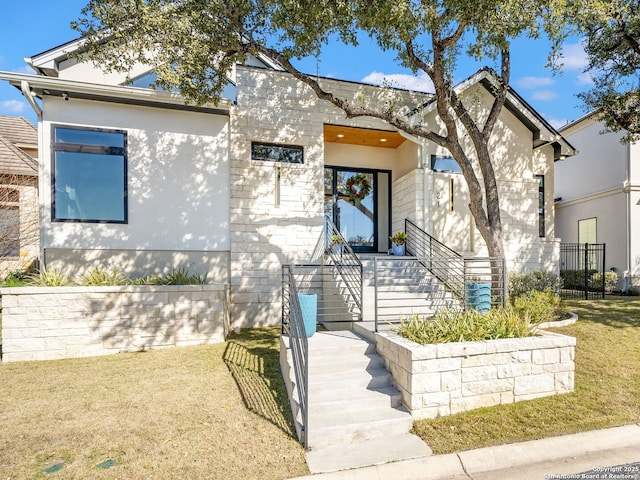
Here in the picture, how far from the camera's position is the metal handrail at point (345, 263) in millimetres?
6585

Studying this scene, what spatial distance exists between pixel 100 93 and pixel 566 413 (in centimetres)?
1015

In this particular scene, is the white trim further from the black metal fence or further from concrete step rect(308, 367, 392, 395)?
concrete step rect(308, 367, 392, 395)

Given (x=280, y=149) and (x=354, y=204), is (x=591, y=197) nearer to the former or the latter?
(x=354, y=204)

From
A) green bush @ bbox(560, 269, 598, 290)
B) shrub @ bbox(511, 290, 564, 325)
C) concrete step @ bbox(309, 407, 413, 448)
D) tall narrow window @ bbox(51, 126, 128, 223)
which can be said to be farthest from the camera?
green bush @ bbox(560, 269, 598, 290)

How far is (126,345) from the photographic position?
6.72 meters

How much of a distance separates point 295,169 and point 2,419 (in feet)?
23.6

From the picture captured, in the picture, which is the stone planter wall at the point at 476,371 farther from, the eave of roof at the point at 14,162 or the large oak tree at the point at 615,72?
the eave of roof at the point at 14,162

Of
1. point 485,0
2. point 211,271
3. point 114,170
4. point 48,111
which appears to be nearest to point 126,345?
point 211,271

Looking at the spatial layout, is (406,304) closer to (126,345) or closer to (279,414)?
(279,414)

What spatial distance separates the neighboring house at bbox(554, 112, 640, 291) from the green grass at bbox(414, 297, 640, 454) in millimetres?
10689

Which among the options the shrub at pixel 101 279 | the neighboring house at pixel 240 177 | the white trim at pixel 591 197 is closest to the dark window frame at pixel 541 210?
the neighboring house at pixel 240 177

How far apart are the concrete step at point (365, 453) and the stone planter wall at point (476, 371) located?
17.1 inches

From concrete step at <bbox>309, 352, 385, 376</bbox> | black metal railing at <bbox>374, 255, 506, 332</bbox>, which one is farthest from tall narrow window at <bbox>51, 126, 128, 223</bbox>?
black metal railing at <bbox>374, 255, 506, 332</bbox>

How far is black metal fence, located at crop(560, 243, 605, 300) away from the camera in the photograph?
13273mm
